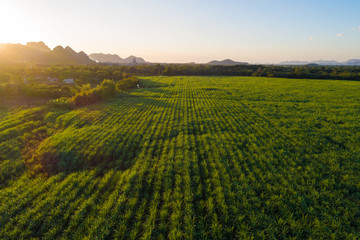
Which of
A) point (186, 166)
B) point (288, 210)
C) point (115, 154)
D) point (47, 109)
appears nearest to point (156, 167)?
point (186, 166)

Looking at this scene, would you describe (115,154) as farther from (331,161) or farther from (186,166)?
(331,161)

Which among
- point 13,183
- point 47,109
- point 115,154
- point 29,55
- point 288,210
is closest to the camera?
point 288,210

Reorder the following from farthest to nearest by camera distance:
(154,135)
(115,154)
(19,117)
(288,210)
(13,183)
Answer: (19,117) → (154,135) → (115,154) → (13,183) → (288,210)

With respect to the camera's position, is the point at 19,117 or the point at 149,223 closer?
the point at 149,223

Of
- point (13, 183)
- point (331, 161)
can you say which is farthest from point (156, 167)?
point (331, 161)

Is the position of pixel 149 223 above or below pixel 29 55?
below

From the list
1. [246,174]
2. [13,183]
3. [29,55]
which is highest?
[29,55]
